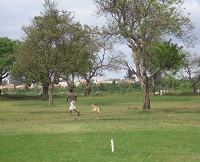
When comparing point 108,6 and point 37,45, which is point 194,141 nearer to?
point 108,6

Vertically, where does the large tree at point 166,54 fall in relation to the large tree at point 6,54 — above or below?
below

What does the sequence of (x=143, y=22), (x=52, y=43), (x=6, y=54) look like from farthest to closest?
(x=6, y=54) → (x=52, y=43) → (x=143, y=22)

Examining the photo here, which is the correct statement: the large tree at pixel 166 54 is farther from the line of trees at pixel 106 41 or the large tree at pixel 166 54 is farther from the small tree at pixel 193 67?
the small tree at pixel 193 67

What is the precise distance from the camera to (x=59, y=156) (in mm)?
13578

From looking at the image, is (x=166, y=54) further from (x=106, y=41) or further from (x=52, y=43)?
(x=52, y=43)

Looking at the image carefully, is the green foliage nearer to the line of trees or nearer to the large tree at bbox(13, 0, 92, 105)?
the line of trees

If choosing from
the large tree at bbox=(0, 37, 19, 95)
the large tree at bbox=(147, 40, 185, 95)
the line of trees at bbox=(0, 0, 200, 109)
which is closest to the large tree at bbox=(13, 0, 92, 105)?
the line of trees at bbox=(0, 0, 200, 109)

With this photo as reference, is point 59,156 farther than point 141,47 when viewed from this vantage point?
No

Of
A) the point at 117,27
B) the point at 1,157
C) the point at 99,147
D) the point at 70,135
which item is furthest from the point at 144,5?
the point at 1,157

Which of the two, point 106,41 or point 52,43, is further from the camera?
point 52,43

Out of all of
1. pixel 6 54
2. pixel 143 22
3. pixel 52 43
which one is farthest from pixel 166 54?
pixel 6 54

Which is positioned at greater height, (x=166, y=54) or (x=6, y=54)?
(x=6, y=54)

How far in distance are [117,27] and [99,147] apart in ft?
73.2

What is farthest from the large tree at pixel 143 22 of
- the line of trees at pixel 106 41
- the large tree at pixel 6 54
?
the large tree at pixel 6 54
